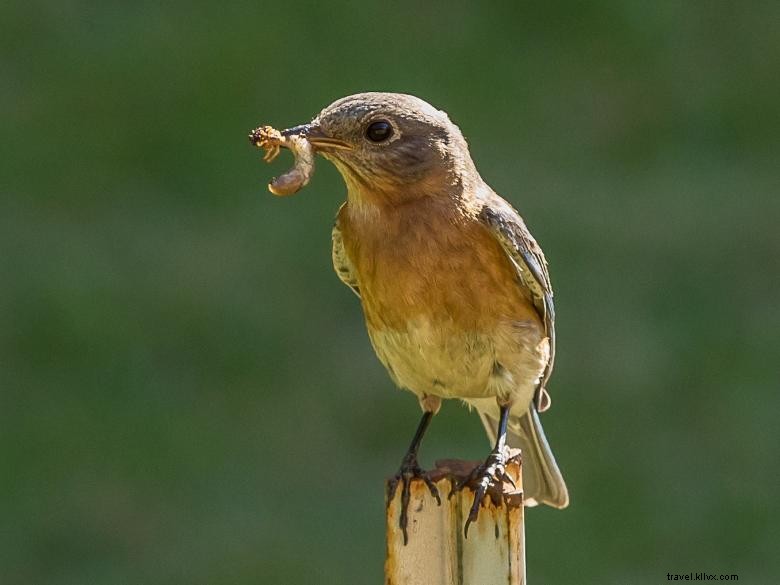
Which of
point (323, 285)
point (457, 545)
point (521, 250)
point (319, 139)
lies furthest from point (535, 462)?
point (323, 285)

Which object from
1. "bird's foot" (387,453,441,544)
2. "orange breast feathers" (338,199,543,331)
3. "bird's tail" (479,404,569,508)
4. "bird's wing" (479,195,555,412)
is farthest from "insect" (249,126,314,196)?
"bird's tail" (479,404,569,508)

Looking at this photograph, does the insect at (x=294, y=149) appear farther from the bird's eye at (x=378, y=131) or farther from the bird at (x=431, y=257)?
the bird's eye at (x=378, y=131)

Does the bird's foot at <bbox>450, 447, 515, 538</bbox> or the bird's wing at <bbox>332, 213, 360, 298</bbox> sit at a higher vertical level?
the bird's wing at <bbox>332, 213, 360, 298</bbox>

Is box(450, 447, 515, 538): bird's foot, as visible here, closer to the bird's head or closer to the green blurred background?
the bird's head

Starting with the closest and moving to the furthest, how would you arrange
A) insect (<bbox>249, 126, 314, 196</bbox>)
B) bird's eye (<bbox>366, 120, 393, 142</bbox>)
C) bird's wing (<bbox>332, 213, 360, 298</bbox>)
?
insect (<bbox>249, 126, 314, 196</bbox>)
bird's eye (<bbox>366, 120, 393, 142</bbox>)
bird's wing (<bbox>332, 213, 360, 298</bbox>)

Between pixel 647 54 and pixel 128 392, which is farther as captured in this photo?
pixel 647 54

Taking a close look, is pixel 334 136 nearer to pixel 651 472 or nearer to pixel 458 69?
pixel 651 472

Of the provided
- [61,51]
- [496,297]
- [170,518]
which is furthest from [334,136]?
[61,51]

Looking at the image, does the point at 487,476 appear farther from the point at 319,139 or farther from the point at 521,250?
the point at 319,139
